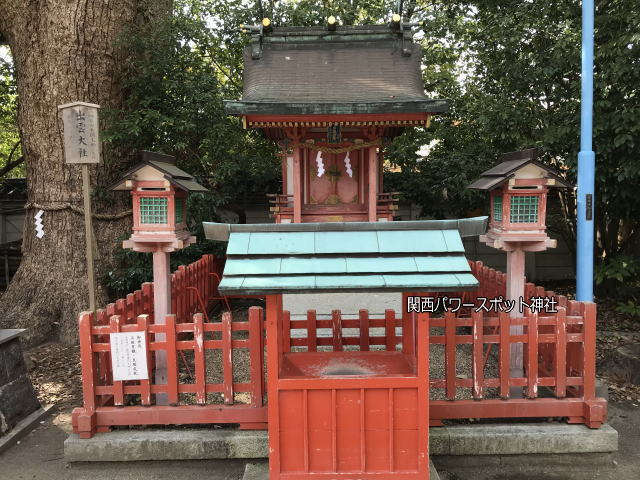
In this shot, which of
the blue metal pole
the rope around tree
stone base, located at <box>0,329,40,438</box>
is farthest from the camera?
the rope around tree

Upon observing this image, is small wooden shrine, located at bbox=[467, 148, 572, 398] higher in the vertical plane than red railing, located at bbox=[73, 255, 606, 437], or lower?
higher

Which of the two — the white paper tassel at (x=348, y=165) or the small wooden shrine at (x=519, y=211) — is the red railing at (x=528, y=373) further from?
the white paper tassel at (x=348, y=165)

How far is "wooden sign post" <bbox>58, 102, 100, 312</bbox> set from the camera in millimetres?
4926

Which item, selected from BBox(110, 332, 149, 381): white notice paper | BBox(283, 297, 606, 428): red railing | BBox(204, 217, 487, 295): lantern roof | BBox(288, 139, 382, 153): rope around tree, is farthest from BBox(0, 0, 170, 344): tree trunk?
BBox(283, 297, 606, 428): red railing

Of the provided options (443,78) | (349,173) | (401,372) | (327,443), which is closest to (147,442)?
(327,443)

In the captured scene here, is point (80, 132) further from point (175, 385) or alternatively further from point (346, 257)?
point (346, 257)

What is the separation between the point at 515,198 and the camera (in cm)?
504

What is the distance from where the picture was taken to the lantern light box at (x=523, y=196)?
4.91 m

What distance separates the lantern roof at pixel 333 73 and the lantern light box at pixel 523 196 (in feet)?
12.6

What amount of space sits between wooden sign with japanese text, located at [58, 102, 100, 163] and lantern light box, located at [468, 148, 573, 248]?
4.27 metres

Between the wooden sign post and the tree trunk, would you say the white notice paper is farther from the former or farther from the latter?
the tree trunk

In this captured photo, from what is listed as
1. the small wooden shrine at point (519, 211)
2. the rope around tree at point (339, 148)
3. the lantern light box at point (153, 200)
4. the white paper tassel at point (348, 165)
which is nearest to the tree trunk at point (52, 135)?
the rope around tree at point (339, 148)

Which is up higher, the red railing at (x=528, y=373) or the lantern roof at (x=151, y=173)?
the lantern roof at (x=151, y=173)

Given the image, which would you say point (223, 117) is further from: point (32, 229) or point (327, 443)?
point (327, 443)
